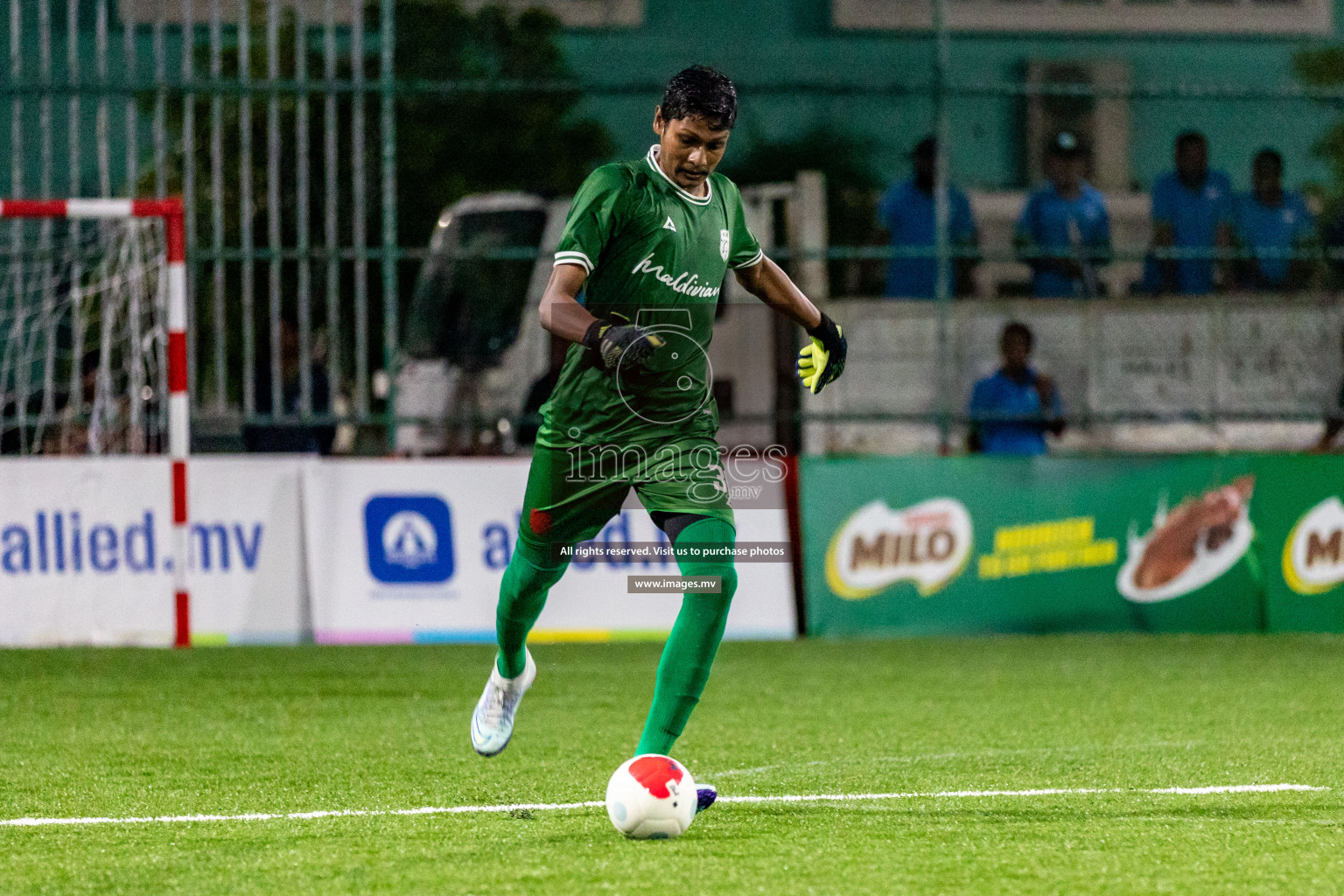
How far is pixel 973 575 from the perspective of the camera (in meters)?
11.2

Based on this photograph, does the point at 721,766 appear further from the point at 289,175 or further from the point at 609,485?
the point at 289,175

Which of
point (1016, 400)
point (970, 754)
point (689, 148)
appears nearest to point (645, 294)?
point (689, 148)

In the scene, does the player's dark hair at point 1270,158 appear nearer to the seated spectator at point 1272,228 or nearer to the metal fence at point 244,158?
the seated spectator at point 1272,228

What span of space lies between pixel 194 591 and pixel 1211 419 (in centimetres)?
586

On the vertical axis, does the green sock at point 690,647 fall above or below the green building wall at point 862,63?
below

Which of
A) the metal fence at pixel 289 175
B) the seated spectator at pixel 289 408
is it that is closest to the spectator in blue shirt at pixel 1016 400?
the metal fence at pixel 289 175

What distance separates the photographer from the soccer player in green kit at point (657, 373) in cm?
533

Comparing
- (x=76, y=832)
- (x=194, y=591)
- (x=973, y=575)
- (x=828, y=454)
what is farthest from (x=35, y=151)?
(x=76, y=832)

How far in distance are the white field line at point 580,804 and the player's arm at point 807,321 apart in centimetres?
119

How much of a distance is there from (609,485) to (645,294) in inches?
21.2

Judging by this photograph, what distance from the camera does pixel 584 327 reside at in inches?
205

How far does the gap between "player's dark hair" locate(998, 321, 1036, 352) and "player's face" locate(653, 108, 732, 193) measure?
673 cm

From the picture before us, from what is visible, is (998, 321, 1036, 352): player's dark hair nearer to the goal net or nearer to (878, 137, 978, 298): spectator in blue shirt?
(878, 137, 978, 298): spectator in blue shirt

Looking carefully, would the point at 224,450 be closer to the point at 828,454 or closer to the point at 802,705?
the point at 828,454
